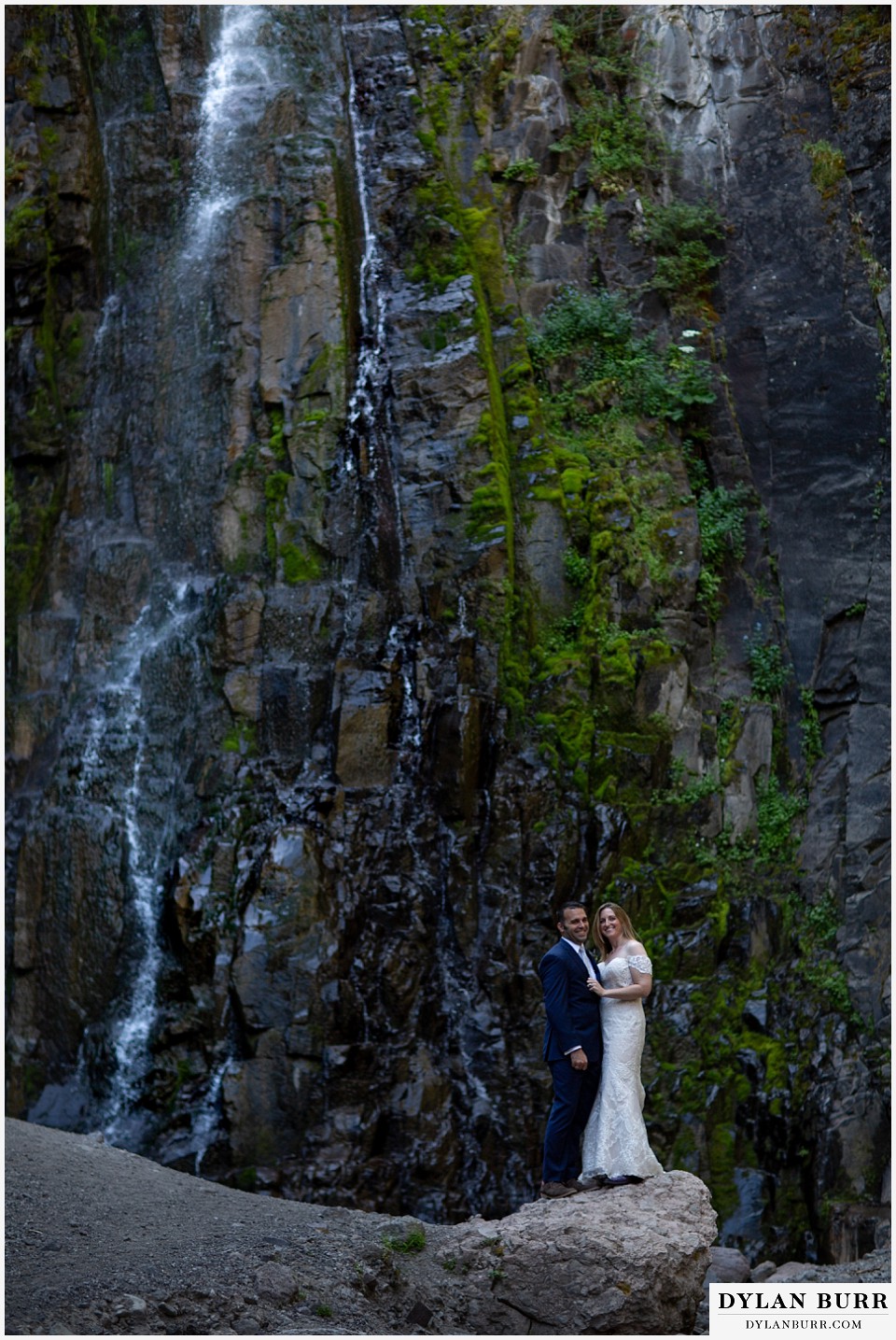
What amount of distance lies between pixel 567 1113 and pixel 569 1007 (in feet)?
2.17

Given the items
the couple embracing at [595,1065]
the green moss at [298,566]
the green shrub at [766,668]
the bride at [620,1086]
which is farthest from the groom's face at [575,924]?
the green moss at [298,566]

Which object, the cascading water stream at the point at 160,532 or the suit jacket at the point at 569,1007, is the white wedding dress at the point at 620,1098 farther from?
the cascading water stream at the point at 160,532

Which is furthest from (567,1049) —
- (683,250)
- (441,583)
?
(683,250)

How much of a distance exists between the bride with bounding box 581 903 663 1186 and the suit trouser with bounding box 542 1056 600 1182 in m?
0.06

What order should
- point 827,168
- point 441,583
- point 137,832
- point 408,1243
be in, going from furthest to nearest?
point 827,168 < point 441,583 < point 137,832 < point 408,1243

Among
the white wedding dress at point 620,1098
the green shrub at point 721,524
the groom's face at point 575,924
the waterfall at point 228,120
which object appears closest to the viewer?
the white wedding dress at point 620,1098

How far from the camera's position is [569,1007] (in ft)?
25.7

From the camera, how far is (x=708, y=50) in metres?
16.9

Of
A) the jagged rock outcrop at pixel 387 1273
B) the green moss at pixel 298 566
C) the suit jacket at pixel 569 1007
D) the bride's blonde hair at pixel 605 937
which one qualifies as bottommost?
the jagged rock outcrop at pixel 387 1273

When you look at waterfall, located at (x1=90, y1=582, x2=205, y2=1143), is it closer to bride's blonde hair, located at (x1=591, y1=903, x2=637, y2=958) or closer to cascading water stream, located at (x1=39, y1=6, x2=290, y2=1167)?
cascading water stream, located at (x1=39, y1=6, x2=290, y2=1167)

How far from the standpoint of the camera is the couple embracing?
303 inches

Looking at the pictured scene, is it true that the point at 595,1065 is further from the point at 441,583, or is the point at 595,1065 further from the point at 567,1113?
the point at 441,583

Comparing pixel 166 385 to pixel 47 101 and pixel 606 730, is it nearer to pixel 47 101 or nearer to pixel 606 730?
pixel 47 101

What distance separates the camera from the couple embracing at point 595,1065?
7707 mm
